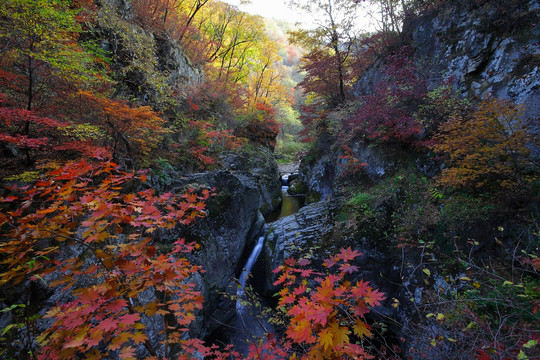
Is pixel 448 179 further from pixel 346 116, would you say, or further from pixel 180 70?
pixel 180 70

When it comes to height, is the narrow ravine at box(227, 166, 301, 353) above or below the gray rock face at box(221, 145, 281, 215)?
below

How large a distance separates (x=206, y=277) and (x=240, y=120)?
10.4 m

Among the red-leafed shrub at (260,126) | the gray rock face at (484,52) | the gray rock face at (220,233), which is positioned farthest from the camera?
the red-leafed shrub at (260,126)

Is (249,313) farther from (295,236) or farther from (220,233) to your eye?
(295,236)

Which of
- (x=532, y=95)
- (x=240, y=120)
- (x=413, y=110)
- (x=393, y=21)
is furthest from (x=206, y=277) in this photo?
(x=393, y=21)

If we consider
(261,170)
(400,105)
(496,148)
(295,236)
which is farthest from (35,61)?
(261,170)

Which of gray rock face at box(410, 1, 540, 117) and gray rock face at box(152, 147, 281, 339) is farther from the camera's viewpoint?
gray rock face at box(152, 147, 281, 339)

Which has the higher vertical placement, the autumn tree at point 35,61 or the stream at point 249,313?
the autumn tree at point 35,61

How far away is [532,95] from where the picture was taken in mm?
4723

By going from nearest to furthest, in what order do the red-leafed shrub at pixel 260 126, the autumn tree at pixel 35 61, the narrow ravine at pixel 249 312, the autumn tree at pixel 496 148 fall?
the autumn tree at pixel 35 61, the autumn tree at pixel 496 148, the narrow ravine at pixel 249 312, the red-leafed shrub at pixel 260 126

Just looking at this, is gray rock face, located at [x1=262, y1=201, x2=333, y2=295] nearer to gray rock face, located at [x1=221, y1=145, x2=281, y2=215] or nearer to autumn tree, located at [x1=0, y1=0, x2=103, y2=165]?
gray rock face, located at [x1=221, y1=145, x2=281, y2=215]

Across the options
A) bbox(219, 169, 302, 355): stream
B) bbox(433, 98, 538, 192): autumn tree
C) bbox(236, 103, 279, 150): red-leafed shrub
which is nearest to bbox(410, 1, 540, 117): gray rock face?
bbox(433, 98, 538, 192): autumn tree

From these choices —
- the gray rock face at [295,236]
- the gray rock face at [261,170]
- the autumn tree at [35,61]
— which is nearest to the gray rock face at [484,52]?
the gray rock face at [295,236]

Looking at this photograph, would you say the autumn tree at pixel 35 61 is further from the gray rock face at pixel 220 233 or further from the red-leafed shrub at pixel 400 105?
the red-leafed shrub at pixel 400 105
